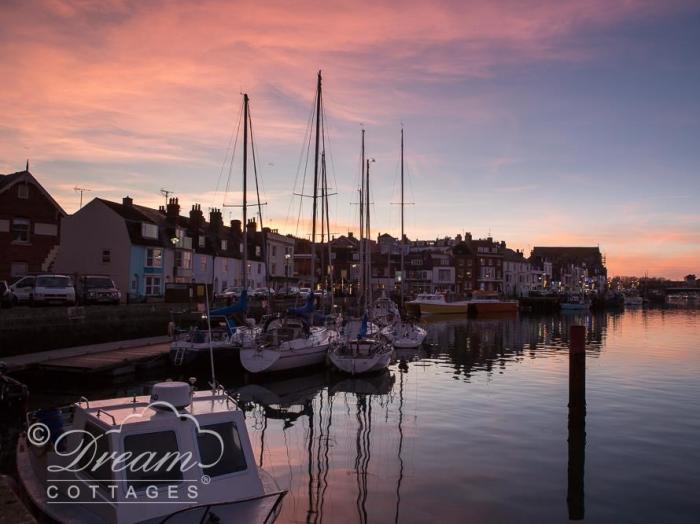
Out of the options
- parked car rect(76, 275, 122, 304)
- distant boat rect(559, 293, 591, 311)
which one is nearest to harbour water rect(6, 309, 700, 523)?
parked car rect(76, 275, 122, 304)

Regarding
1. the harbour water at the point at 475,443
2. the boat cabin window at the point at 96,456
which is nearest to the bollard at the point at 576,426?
the harbour water at the point at 475,443

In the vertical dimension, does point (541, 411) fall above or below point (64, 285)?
below

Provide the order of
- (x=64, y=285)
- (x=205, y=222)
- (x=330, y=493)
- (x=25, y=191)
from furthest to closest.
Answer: (x=205, y=222)
(x=25, y=191)
(x=64, y=285)
(x=330, y=493)

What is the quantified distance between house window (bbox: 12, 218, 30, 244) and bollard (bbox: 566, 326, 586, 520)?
41815mm

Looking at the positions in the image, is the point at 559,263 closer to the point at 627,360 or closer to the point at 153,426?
the point at 627,360

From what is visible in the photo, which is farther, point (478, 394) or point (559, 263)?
point (559, 263)

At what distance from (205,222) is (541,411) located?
62869 mm

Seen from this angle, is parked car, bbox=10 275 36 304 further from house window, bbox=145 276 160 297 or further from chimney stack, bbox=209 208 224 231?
chimney stack, bbox=209 208 224 231

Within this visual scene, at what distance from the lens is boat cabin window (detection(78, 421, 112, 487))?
32.6 feet

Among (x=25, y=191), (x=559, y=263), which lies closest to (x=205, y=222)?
(x=25, y=191)

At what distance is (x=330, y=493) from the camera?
15.0m

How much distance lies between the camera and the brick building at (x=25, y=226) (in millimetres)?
45500

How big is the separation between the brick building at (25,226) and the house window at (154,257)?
15.0 metres
